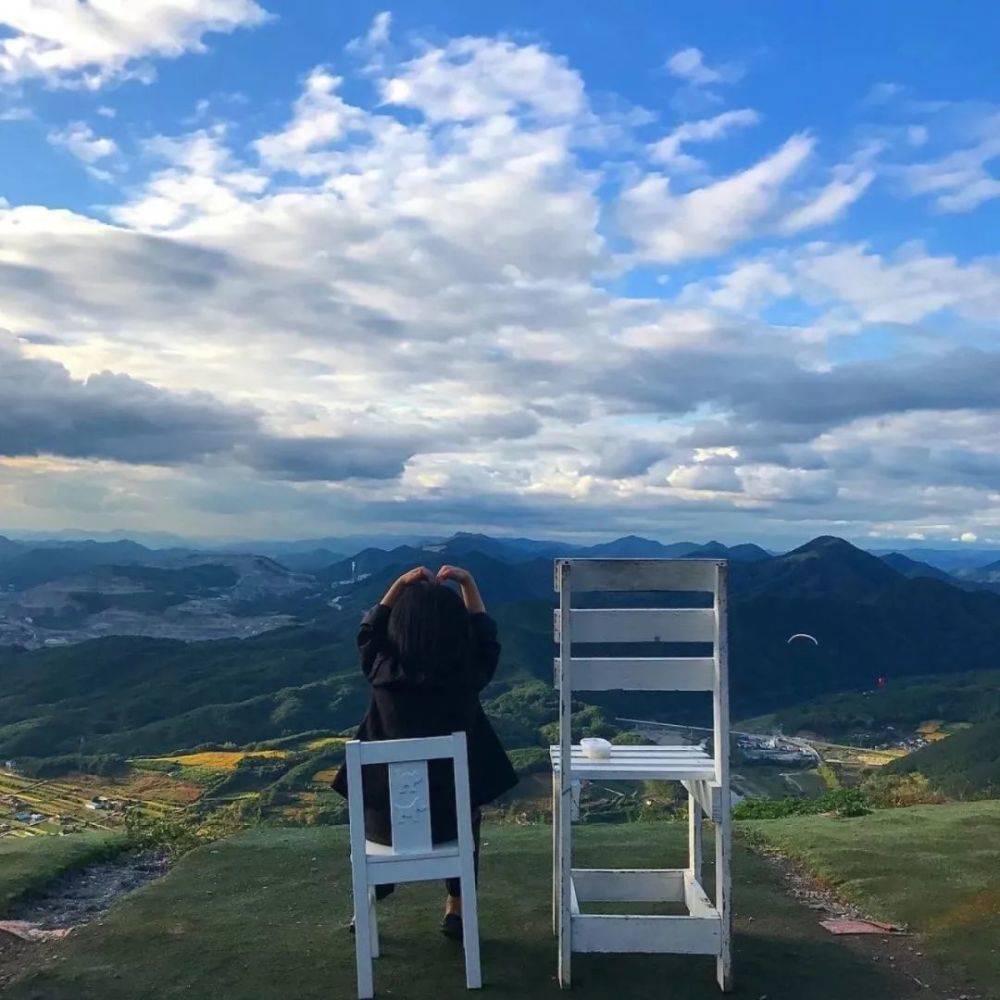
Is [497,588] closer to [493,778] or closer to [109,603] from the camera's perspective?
[109,603]

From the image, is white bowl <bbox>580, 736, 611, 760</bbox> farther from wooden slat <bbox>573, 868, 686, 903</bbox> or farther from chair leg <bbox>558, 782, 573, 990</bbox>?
wooden slat <bbox>573, 868, 686, 903</bbox>

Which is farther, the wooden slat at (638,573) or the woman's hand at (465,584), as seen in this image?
the woman's hand at (465,584)

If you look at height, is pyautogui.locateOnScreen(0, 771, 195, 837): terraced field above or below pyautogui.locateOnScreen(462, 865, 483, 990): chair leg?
below

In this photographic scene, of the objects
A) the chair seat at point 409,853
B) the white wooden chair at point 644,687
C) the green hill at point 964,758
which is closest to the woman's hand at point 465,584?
the white wooden chair at point 644,687

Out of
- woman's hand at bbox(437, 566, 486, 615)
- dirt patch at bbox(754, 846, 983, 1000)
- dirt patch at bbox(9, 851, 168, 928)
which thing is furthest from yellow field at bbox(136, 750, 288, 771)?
woman's hand at bbox(437, 566, 486, 615)

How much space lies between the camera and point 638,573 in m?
4.93

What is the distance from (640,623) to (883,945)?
267 cm

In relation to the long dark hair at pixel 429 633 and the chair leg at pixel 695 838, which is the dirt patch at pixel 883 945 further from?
the long dark hair at pixel 429 633

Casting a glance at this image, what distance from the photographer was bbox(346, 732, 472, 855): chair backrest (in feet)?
15.8

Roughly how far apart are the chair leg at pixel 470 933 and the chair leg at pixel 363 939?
1.63 ft

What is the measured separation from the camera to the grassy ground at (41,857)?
736 centimetres

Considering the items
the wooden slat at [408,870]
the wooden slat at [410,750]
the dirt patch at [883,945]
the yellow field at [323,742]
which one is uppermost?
the wooden slat at [410,750]

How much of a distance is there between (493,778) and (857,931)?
2.63 metres

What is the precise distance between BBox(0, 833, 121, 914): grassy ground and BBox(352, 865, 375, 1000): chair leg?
370 cm
